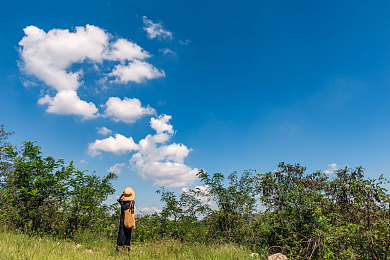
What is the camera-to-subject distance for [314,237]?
5.79m

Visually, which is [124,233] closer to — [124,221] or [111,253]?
[124,221]

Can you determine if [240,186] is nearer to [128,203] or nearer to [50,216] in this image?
[128,203]

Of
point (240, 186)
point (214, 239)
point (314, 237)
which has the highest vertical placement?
point (240, 186)

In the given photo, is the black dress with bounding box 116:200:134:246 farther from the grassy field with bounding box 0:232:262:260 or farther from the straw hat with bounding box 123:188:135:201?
the grassy field with bounding box 0:232:262:260

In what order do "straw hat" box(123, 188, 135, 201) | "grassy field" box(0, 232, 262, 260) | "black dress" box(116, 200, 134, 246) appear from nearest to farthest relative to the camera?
"grassy field" box(0, 232, 262, 260)
"black dress" box(116, 200, 134, 246)
"straw hat" box(123, 188, 135, 201)

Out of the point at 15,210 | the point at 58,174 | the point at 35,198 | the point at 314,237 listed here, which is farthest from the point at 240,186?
the point at 15,210

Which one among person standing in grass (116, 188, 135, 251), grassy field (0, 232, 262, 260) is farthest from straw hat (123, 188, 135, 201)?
grassy field (0, 232, 262, 260)

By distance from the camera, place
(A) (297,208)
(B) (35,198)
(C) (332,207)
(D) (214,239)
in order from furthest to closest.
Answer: (B) (35,198)
(D) (214,239)
(C) (332,207)
(A) (297,208)

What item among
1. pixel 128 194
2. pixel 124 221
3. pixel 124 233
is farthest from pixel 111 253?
pixel 128 194

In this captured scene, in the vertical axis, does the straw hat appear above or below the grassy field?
above

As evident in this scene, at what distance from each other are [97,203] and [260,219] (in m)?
6.65

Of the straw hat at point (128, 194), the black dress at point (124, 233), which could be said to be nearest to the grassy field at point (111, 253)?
the black dress at point (124, 233)

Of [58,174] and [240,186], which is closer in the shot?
[240,186]

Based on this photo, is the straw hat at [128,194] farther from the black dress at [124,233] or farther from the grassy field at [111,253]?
the grassy field at [111,253]
